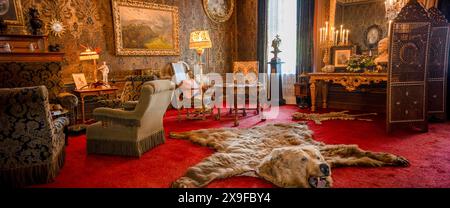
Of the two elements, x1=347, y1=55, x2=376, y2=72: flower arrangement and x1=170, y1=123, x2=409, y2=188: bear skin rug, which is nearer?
x1=170, y1=123, x2=409, y2=188: bear skin rug

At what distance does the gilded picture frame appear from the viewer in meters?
4.35

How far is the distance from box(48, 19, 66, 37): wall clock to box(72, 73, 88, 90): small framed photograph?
774 mm

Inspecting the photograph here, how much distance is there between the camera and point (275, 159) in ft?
8.10

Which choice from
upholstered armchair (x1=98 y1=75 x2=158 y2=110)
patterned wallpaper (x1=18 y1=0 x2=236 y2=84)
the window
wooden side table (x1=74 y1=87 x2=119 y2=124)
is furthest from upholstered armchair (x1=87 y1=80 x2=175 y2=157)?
the window

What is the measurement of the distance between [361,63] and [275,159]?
3685 mm

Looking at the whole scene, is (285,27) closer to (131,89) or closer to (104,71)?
(131,89)

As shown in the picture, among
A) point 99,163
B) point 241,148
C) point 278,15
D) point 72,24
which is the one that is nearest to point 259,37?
point 278,15

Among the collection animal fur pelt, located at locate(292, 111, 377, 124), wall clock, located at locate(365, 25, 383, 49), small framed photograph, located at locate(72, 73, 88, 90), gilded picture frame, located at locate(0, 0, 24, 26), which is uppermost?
gilded picture frame, located at locate(0, 0, 24, 26)

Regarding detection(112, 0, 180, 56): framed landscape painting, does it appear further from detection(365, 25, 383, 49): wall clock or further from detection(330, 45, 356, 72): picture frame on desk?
detection(365, 25, 383, 49): wall clock

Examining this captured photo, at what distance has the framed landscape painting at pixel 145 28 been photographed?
227 inches

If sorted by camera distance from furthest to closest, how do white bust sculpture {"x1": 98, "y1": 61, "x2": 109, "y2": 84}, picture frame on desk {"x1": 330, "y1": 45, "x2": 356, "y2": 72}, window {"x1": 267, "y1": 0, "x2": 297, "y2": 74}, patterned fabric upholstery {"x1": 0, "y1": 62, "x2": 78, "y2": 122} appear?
1. window {"x1": 267, "y1": 0, "x2": 297, "y2": 74}
2. picture frame on desk {"x1": 330, "y1": 45, "x2": 356, "y2": 72}
3. white bust sculpture {"x1": 98, "y1": 61, "x2": 109, "y2": 84}
4. patterned fabric upholstery {"x1": 0, "y1": 62, "x2": 78, "y2": 122}

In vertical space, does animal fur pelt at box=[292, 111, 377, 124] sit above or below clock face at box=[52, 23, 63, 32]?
below
